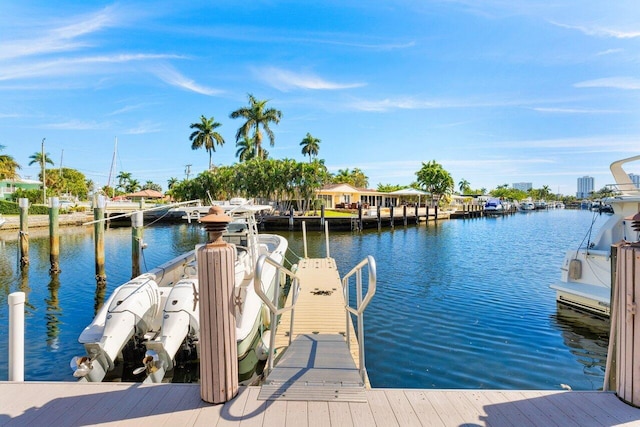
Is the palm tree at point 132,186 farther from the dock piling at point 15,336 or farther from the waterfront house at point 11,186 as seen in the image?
the dock piling at point 15,336

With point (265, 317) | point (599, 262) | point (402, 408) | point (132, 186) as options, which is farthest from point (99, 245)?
point (132, 186)

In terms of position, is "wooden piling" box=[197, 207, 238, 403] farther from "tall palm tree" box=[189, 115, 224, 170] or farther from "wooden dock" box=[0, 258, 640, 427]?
"tall palm tree" box=[189, 115, 224, 170]

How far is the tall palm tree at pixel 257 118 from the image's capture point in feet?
163

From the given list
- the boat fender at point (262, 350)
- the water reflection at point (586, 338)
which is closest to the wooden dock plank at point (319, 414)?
the boat fender at point (262, 350)

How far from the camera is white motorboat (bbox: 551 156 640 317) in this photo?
9508 millimetres

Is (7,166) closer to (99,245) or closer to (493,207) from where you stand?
(99,245)

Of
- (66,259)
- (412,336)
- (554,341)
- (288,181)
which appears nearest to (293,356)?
(412,336)

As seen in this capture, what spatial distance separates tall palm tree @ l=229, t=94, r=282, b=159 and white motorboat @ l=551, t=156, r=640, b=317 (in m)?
42.6

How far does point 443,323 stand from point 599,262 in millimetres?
4332

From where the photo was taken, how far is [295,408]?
10.3 ft

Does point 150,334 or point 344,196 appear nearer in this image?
point 150,334

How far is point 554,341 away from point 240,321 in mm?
6734

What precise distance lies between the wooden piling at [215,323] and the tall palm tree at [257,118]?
A: 47540 millimetres

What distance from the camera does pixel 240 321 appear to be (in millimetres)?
6527
